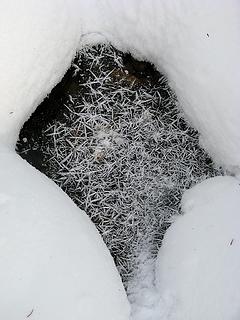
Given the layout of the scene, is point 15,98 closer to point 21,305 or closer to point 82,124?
point 82,124

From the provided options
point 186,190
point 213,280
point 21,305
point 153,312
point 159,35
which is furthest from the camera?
point 186,190

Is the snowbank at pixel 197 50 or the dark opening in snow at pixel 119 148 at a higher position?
the snowbank at pixel 197 50

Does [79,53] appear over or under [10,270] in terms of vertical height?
over

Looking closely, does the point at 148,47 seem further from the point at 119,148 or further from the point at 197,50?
the point at 119,148

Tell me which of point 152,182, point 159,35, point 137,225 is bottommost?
point 137,225

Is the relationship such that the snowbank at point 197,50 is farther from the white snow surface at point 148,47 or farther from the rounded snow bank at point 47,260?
the rounded snow bank at point 47,260

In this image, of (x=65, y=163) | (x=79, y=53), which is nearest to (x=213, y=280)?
(x=65, y=163)

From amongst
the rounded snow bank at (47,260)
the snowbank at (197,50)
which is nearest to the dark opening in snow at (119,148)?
the snowbank at (197,50)
